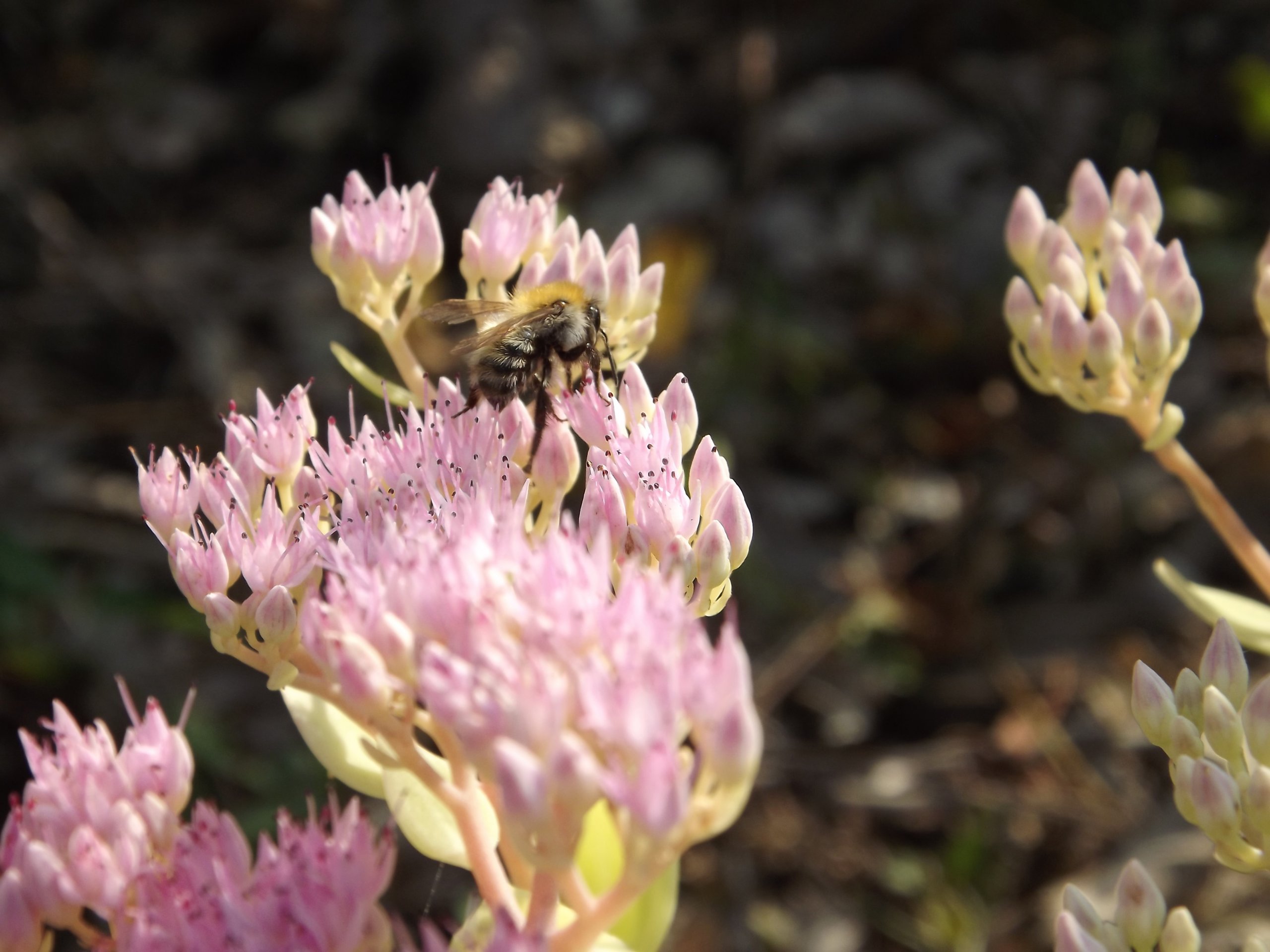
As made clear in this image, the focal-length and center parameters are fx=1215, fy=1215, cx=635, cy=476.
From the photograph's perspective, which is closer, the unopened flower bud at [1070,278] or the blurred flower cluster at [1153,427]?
the blurred flower cluster at [1153,427]

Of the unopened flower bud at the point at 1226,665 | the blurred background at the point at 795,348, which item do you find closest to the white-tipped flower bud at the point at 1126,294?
the unopened flower bud at the point at 1226,665

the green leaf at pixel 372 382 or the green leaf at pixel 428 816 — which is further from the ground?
the green leaf at pixel 372 382

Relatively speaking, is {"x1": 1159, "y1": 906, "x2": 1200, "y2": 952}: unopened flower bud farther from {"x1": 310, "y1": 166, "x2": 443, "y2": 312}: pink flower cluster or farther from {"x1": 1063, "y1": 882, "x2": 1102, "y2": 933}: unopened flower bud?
{"x1": 310, "y1": 166, "x2": 443, "y2": 312}: pink flower cluster

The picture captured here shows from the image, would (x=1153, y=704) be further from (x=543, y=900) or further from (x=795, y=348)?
(x=795, y=348)

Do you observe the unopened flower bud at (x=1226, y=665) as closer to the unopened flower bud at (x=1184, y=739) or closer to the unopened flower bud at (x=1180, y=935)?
the unopened flower bud at (x=1184, y=739)

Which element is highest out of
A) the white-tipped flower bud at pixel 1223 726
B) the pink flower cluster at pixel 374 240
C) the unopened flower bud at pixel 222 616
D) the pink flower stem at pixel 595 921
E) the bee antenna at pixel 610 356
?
the pink flower cluster at pixel 374 240

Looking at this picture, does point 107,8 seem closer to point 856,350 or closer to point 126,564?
point 126,564

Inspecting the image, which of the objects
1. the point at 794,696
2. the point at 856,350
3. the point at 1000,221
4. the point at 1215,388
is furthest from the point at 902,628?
the point at 1000,221

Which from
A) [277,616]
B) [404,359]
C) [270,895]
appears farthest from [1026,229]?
[270,895]
